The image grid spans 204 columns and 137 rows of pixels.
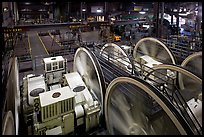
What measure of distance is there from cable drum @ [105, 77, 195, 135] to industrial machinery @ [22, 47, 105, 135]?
0.72 metres

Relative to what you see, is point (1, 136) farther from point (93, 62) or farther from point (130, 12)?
point (130, 12)

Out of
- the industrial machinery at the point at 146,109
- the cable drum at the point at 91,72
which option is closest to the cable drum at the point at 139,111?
the industrial machinery at the point at 146,109

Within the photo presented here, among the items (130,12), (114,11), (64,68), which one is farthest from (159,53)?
(130,12)

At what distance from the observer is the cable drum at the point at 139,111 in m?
2.12

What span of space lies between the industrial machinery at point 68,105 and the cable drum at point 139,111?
0.72 metres

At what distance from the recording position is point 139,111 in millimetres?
2545

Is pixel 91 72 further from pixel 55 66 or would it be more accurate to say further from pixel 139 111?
pixel 139 111

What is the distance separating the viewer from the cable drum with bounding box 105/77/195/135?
2.12 m

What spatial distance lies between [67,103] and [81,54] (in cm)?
228

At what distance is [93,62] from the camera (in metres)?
4.17

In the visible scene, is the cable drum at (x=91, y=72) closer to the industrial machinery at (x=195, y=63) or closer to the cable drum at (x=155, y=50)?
the industrial machinery at (x=195, y=63)

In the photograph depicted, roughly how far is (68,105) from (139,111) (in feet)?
5.02

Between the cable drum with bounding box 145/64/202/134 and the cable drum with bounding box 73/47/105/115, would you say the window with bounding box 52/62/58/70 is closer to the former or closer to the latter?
the cable drum with bounding box 73/47/105/115

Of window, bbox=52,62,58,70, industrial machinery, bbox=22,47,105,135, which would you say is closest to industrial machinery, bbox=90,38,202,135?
industrial machinery, bbox=22,47,105,135
